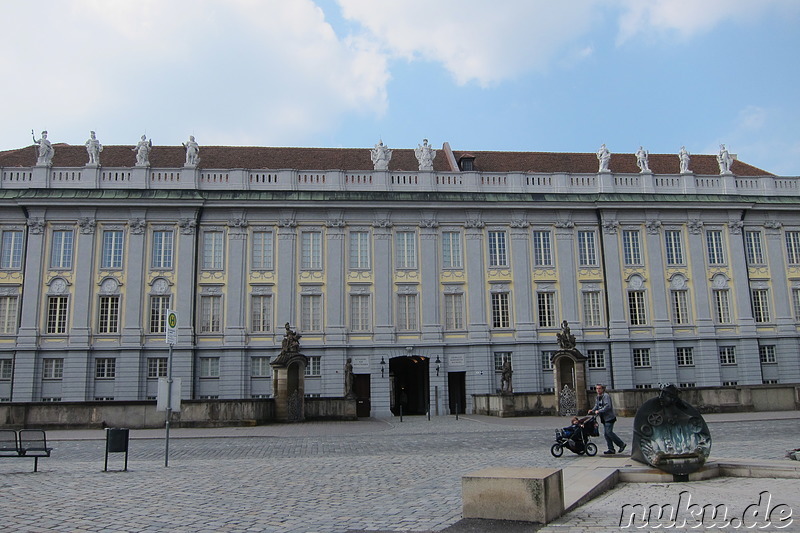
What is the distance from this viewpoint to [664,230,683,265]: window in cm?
4106

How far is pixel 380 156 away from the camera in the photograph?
40.5 meters

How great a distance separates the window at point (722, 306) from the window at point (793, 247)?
4785 mm

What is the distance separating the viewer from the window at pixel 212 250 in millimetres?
38469

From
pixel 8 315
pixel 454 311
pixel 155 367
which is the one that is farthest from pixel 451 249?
pixel 8 315

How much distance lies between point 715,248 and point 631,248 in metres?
5.10

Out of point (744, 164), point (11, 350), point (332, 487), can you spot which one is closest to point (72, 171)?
point (11, 350)

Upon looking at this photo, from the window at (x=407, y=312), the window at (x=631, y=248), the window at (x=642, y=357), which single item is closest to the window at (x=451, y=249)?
the window at (x=407, y=312)

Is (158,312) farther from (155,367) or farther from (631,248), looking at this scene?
(631,248)

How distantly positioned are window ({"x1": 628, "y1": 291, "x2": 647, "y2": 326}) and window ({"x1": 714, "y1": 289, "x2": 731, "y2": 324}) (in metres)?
4.29

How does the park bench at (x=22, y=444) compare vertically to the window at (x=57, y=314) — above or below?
below

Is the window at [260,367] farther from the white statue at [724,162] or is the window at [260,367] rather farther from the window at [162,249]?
the white statue at [724,162]

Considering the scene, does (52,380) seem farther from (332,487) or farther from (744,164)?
(744,164)

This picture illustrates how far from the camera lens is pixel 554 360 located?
34.9m

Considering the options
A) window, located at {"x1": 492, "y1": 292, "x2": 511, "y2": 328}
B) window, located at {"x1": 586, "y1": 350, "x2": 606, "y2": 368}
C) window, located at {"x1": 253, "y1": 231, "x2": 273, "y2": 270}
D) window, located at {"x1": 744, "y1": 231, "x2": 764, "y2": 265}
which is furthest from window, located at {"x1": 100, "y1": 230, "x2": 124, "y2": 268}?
window, located at {"x1": 744, "y1": 231, "x2": 764, "y2": 265}
